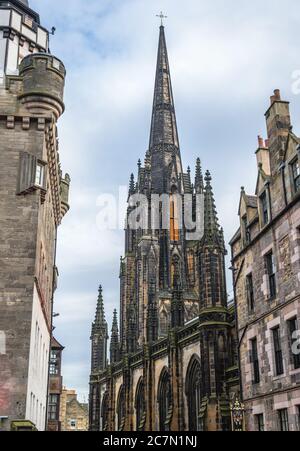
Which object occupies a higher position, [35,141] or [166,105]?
[166,105]

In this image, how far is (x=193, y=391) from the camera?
3925 cm

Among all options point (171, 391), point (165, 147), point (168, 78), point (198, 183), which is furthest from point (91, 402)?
point (168, 78)

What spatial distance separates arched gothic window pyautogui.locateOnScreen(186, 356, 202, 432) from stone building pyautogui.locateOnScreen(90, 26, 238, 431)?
2.7 inches

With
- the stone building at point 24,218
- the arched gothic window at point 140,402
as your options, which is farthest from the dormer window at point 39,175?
the arched gothic window at point 140,402

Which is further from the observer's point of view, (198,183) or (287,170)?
(198,183)

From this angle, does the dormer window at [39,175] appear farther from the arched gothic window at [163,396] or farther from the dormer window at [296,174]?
the arched gothic window at [163,396]

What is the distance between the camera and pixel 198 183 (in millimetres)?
80188

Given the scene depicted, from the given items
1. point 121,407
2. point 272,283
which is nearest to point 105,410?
point 121,407

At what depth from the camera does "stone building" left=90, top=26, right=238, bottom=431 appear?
110 ft

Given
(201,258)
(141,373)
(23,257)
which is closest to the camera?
(23,257)

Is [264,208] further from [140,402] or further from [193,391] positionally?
[140,402]

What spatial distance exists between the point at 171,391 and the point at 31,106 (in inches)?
1019

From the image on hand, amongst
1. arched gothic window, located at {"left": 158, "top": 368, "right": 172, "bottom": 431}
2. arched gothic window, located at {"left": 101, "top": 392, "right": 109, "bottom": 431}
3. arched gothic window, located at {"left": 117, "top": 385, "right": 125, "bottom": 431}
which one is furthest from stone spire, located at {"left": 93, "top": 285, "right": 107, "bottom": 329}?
arched gothic window, located at {"left": 158, "top": 368, "right": 172, "bottom": 431}

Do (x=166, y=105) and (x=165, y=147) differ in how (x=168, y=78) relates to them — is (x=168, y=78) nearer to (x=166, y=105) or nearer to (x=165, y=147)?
(x=166, y=105)
